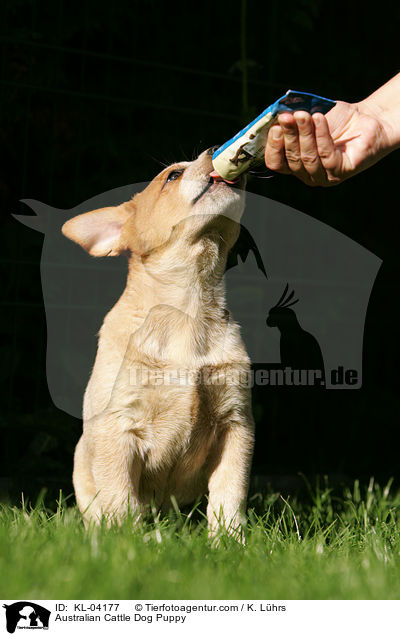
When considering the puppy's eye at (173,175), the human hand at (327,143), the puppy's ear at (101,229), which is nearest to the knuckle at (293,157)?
the human hand at (327,143)

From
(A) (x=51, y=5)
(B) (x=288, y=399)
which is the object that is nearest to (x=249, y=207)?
(B) (x=288, y=399)

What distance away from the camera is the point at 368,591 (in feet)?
5.67

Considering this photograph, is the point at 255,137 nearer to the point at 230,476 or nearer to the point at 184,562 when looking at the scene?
the point at 230,476

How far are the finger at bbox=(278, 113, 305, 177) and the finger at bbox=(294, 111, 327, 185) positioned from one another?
0.02m

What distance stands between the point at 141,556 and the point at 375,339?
3.24 metres

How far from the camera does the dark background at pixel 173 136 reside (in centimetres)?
396

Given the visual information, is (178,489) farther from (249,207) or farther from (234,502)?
(249,207)

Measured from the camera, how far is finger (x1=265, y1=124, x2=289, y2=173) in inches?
86.8

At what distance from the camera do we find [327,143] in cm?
221

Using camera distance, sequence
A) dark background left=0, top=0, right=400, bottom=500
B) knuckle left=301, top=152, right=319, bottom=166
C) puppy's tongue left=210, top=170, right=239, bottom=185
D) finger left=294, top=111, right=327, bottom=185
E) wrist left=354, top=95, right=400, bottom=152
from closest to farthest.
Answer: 1. finger left=294, top=111, right=327, bottom=185
2. knuckle left=301, top=152, right=319, bottom=166
3. wrist left=354, top=95, right=400, bottom=152
4. puppy's tongue left=210, top=170, right=239, bottom=185
5. dark background left=0, top=0, right=400, bottom=500

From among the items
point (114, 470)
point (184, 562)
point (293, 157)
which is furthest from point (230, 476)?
point (293, 157)
